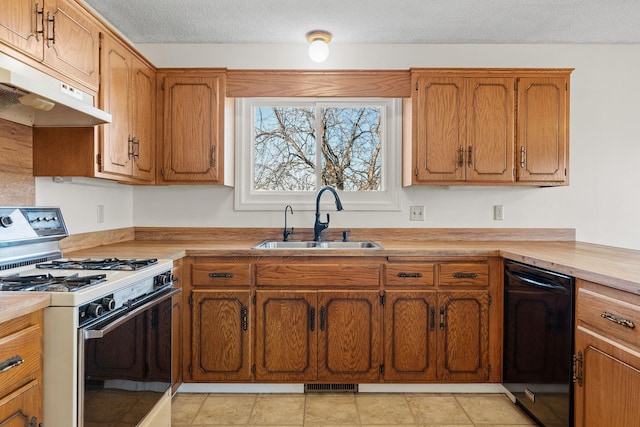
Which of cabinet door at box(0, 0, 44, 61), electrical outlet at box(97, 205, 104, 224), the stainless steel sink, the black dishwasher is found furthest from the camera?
the stainless steel sink

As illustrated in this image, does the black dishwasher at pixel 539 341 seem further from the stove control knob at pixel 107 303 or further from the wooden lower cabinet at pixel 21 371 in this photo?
the wooden lower cabinet at pixel 21 371

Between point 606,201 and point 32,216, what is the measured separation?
3.66m

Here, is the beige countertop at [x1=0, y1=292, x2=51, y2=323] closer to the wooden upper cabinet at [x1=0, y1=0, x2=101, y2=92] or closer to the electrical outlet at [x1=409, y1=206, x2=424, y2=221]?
the wooden upper cabinet at [x1=0, y1=0, x2=101, y2=92]

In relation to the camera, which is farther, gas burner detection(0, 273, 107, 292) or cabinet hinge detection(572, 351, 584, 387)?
cabinet hinge detection(572, 351, 584, 387)

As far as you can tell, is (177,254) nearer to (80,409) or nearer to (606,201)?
(80,409)

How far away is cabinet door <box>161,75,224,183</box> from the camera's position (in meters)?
2.67

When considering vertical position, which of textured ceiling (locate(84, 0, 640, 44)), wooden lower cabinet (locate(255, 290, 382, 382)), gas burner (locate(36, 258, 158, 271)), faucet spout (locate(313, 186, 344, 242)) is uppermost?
textured ceiling (locate(84, 0, 640, 44))

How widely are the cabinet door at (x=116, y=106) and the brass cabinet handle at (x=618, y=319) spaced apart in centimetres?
233

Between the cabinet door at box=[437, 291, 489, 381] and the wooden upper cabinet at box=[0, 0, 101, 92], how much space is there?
7.31 feet

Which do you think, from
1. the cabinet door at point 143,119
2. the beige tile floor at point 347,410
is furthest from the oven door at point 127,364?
Answer: the cabinet door at point 143,119

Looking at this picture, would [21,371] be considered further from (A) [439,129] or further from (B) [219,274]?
(A) [439,129]

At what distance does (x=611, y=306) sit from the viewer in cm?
148

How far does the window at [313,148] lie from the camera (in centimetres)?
303

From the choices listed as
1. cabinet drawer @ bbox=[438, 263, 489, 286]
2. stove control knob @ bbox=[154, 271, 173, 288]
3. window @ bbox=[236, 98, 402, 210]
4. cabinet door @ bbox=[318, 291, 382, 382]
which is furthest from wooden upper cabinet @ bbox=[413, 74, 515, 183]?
stove control knob @ bbox=[154, 271, 173, 288]
